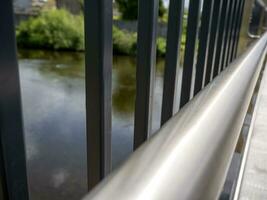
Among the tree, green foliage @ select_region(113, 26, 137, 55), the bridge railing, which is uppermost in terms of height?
the bridge railing

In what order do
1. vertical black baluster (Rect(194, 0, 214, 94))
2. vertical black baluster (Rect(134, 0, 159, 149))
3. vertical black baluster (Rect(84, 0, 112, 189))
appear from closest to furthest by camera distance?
1. vertical black baluster (Rect(84, 0, 112, 189))
2. vertical black baluster (Rect(134, 0, 159, 149))
3. vertical black baluster (Rect(194, 0, 214, 94))

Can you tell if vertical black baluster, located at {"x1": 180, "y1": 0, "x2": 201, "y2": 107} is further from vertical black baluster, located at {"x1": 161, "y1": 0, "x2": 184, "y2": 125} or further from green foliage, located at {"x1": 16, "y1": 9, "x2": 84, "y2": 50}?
green foliage, located at {"x1": 16, "y1": 9, "x2": 84, "y2": 50}

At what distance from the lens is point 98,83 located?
550mm

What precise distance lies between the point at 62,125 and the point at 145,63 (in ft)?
10.8

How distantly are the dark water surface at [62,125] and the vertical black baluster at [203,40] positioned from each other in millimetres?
514

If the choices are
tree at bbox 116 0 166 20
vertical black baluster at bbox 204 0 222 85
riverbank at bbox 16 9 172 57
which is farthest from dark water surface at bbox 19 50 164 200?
tree at bbox 116 0 166 20

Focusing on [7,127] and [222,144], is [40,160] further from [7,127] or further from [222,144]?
[222,144]

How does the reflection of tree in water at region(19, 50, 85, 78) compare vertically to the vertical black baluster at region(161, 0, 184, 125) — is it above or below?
below

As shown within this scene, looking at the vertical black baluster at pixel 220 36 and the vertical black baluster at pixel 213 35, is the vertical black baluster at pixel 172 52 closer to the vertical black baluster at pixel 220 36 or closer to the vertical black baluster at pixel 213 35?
the vertical black baluster at pixel 213 35

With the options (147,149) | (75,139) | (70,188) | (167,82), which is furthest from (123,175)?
(75,139)

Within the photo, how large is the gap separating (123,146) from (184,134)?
3133mm

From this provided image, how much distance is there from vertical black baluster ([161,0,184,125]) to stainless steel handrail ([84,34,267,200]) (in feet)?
2.12

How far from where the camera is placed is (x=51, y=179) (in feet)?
9.05

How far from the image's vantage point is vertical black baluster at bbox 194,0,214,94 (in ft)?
3.86
